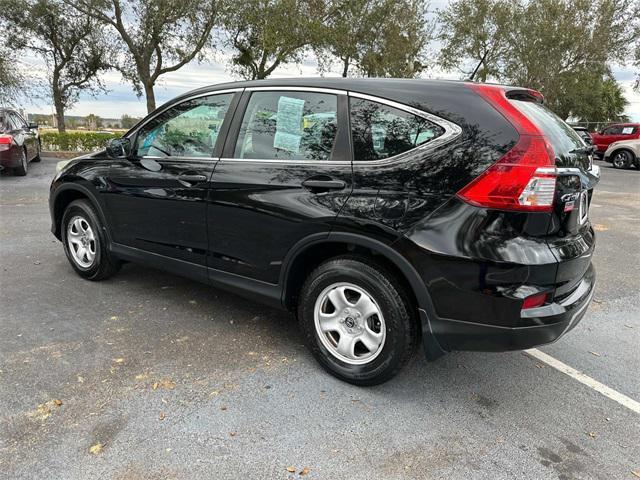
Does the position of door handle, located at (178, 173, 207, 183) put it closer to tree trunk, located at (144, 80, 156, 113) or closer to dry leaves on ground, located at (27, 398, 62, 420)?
dry leaves on ground, located at (27, 398, 62, 420)

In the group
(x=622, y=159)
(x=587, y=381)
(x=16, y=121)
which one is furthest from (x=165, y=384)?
(x=622, y=159)

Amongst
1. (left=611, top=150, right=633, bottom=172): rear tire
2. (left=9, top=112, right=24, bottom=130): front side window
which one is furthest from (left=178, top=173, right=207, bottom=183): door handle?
(left=611, top=150, right=633, bottom=172): rear tire

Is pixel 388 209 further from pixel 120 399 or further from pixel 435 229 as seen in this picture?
pixel 120 399

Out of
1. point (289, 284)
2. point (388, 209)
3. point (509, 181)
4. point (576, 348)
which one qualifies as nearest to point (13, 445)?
point (289, 284)

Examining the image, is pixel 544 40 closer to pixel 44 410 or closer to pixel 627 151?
pixel 627 151

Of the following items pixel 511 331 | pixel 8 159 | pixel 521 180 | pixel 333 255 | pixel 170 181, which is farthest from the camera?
pixel 8 159

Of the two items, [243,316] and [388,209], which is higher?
[388,209]

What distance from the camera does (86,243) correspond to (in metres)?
4.46

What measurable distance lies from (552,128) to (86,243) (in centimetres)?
389

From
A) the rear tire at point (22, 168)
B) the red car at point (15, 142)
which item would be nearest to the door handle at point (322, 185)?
the red car at point (15, 142)

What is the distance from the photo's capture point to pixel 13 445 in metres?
2.31

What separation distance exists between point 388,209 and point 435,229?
0.90 feet

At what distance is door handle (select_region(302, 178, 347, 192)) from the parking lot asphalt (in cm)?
115

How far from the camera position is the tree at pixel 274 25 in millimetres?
16984
